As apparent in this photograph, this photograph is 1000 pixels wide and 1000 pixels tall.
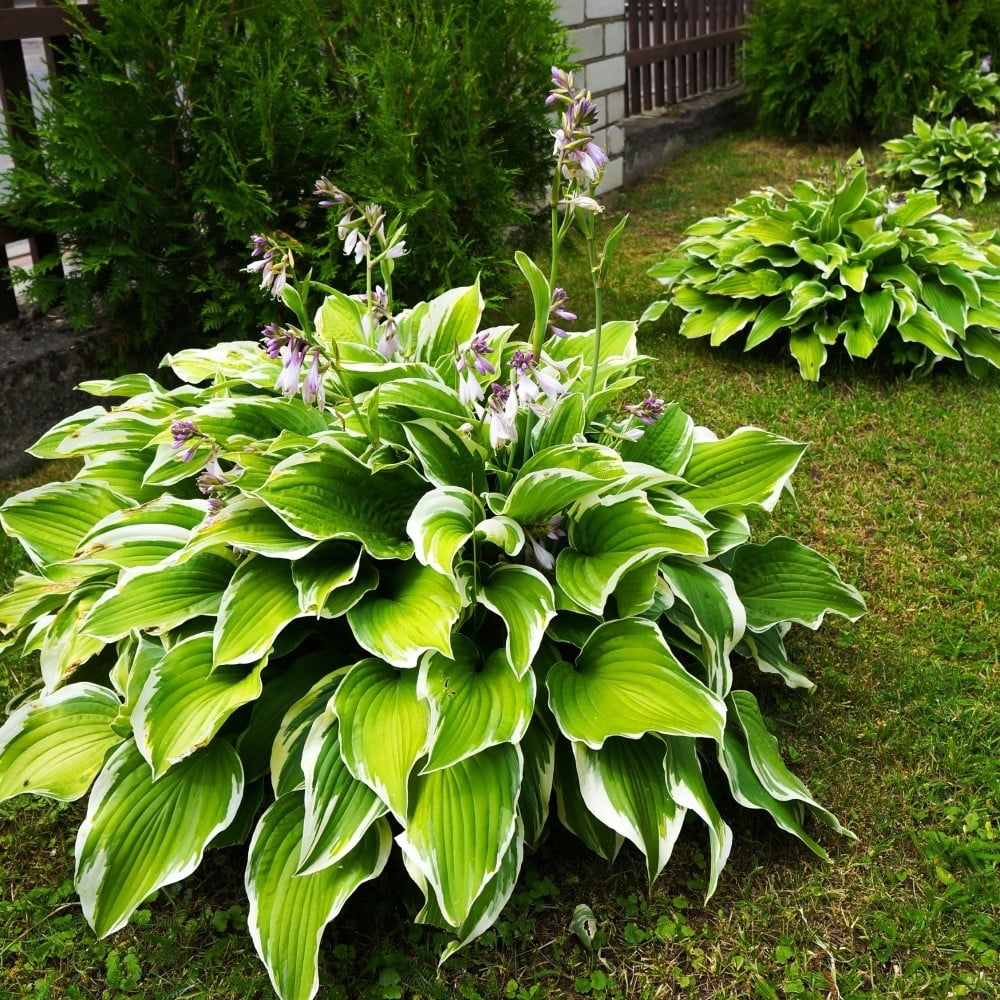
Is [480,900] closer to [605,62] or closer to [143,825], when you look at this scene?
[143,825]

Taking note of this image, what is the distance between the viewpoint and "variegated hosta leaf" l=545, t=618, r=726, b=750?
6.22 ft

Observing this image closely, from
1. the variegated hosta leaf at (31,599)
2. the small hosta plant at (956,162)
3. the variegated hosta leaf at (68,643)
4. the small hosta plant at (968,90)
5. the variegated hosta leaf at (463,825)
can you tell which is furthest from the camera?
the small hosta plant at (968,90)

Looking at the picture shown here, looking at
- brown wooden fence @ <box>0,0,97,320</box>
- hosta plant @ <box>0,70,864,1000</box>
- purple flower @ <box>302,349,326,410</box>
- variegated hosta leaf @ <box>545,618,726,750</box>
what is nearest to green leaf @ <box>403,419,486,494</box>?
hosta plant @ <box>0,70,864,1000</box>

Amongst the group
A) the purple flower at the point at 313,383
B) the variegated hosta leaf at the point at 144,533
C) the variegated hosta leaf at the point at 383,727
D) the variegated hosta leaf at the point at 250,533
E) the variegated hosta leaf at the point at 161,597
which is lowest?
the variegated hosta leaf at the point at 383,727

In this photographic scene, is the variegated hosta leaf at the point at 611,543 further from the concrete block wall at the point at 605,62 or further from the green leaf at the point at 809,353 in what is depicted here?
the concrete block wall at the point at 605,62

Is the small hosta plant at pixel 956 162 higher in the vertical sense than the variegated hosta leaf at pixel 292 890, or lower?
higher

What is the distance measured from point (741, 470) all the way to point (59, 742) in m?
1.64

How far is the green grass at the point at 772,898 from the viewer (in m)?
1.94

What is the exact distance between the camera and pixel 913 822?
2219 mm

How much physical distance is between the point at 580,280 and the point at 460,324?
9.70 ft

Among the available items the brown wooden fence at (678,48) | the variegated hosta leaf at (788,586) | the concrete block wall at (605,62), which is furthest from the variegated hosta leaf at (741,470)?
the brown wooden fence at (678,48)

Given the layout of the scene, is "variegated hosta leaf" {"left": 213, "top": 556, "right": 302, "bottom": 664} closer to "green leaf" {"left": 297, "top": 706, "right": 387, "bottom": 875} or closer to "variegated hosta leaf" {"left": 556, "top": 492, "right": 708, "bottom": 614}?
"green leaf" {"left": 297, "top": 706, "right": 387, "bottom": 875}

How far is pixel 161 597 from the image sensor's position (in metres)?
2.15

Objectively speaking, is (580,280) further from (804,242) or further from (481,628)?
(481,628)
